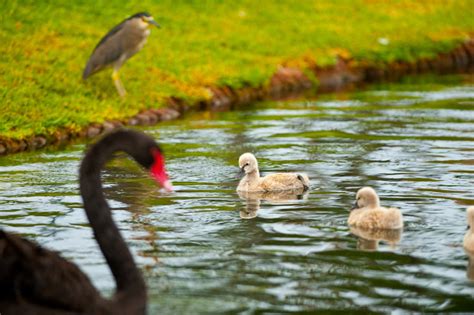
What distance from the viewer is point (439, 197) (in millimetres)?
10094

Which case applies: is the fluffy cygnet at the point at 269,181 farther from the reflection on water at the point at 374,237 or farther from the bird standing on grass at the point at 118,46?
the bird standing on grass at the point at 118,46

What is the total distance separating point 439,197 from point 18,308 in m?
5.33

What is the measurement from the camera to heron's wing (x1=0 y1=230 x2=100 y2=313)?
561cm

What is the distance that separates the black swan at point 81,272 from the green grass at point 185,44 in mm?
Answer: 7733

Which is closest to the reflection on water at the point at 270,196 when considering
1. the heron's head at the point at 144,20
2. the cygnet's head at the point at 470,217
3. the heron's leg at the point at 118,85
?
the cygnet's head at the point at 470,217

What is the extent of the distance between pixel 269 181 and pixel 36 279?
17.3 feet

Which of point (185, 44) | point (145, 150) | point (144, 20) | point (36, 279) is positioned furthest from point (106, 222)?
point (185, 44)

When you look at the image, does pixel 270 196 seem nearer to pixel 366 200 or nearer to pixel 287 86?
pixel 366 200

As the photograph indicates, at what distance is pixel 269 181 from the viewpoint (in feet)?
35.1

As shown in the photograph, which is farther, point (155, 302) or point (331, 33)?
point (331, 33)

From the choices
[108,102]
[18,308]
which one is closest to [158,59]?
[108,102]

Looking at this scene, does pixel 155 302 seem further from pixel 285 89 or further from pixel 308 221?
pixel 285 89

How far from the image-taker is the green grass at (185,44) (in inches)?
617

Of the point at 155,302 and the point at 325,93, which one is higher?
the point at 325,93
